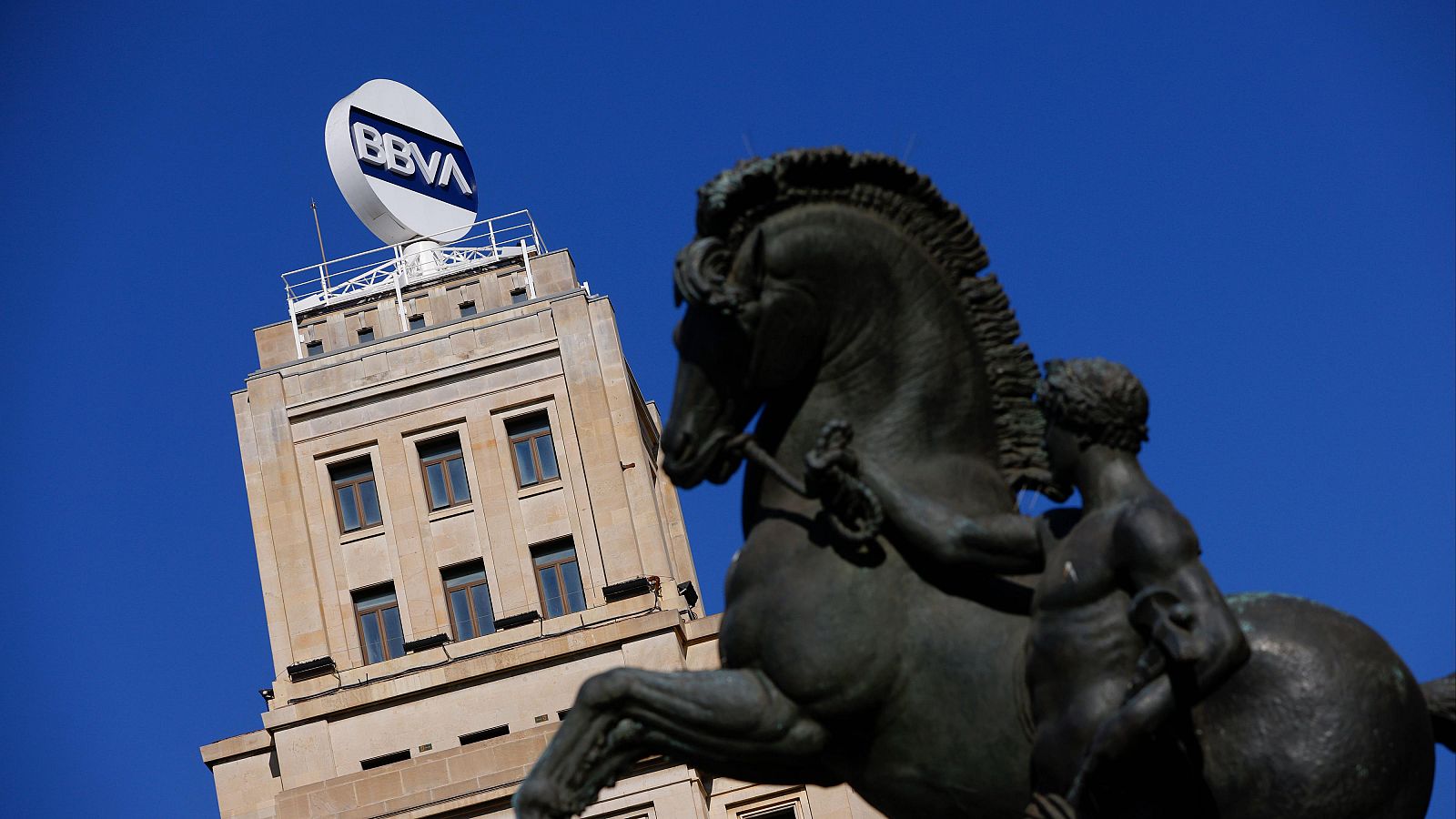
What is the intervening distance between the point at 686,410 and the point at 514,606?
200 feet

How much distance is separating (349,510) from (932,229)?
65.4 m

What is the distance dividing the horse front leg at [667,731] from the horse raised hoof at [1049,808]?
3.02 ft

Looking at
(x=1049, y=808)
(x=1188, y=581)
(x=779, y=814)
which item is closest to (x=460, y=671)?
(x=779, y=814)

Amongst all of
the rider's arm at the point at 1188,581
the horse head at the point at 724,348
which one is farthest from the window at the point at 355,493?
the rider's arm at the point at 1188,581

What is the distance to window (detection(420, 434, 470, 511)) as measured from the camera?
71438 mm

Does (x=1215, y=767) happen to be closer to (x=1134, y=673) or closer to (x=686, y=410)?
(x=1134, y=673)

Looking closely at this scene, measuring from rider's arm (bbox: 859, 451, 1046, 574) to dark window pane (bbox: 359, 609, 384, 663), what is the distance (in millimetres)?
62681

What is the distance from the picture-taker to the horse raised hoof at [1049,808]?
7.03 meters

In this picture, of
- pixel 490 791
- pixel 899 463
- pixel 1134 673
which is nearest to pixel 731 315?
pixel 899 463

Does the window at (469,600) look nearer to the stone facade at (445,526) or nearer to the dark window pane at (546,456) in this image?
the stone facade at (445,526)

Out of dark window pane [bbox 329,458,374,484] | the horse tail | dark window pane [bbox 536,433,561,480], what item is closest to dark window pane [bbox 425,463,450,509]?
dark window pane [bbox 329,458,374,484]

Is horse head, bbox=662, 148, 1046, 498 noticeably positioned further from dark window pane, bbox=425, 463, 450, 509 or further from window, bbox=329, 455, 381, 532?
window, bbox=329, 455, 381, 532

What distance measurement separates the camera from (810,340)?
8.08m

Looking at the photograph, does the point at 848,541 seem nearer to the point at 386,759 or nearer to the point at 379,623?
the point at 386,759
